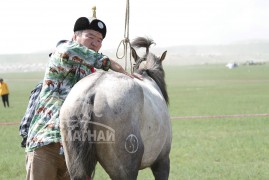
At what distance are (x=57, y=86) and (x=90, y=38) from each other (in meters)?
0.51

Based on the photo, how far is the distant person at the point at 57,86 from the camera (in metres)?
4.00

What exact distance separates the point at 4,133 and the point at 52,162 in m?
10.7

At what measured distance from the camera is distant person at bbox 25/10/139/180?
13.1 ft

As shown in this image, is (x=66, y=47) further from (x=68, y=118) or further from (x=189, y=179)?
(x=189, y=179)

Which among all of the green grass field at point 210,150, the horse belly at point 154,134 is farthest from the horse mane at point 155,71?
the green grass field at point 210,150

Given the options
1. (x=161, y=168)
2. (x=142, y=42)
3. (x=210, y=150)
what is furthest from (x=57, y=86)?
(x=210, y=150)

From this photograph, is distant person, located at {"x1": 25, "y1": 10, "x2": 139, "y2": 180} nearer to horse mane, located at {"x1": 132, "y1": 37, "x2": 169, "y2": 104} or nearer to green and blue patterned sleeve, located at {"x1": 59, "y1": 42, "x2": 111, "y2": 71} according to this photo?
green and blue patterned sleeve, located at {"x1": 59, "y1": 42, "x2": 111, "y2": 71}

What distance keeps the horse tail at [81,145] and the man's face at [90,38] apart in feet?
2.37

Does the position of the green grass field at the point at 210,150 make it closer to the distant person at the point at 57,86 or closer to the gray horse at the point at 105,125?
the distant person at the point at 57,86

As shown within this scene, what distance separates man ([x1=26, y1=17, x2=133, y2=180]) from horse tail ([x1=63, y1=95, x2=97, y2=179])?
28cm

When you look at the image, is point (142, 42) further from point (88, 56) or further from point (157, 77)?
point (88, 56)

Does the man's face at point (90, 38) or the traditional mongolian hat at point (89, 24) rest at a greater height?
the traditional mongolian hat at point (89, 24)

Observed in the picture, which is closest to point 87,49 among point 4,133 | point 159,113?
point 159,113

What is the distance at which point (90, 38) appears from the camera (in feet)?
13.9
